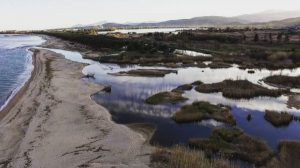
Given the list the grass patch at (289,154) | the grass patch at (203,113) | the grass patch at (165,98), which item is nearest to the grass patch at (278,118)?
the grass patch at (203,113)

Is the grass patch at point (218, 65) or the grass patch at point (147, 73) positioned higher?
the grass patch at point (147, 73)

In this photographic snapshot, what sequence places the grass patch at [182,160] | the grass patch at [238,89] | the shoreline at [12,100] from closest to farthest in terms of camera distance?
1. the grass patch at [182,160]
2. the shoreline at [12,100]
3. the grass patch at [238,89]

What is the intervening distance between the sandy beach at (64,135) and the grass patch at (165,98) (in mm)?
6043

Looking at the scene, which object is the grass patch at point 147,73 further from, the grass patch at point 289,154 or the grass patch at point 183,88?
the grass patch at point 289,154

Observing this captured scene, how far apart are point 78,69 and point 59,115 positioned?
33.4 metres

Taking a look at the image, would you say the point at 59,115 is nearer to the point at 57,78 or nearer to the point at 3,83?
the point at 57,78

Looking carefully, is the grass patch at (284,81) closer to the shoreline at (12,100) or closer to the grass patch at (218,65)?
the grass patch at (218,65)

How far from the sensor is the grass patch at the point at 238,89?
144 feet

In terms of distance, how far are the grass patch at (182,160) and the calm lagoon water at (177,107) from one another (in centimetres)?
355

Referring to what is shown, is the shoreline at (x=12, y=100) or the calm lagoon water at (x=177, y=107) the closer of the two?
the calm lagoon water at (x=177, y=107)

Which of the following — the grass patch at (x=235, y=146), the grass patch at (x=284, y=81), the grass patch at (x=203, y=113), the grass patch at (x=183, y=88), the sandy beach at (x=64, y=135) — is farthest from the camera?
the grass patch at (x=284, y=81)

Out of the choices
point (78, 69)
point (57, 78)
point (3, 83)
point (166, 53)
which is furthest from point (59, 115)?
point (166, 53)

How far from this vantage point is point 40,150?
2614 centimetres

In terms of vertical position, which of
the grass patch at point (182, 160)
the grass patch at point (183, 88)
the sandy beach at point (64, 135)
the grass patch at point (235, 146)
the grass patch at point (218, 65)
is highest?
the grass patch at point (182, 160)
